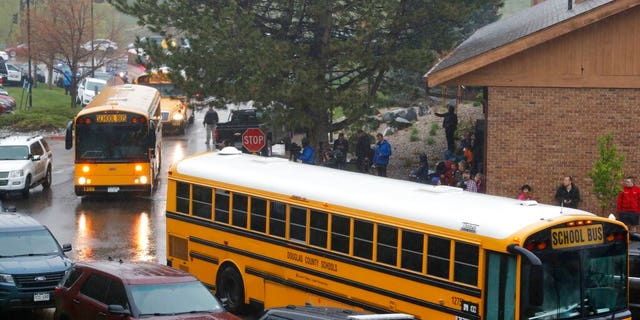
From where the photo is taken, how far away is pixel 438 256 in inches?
598

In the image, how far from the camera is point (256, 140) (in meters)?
31.2

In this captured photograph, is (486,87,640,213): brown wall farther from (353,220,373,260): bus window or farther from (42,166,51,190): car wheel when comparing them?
(42,166,51,190): car wheel

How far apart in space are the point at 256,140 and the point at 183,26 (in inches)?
221

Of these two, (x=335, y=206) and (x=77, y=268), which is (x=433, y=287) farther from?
(x=77, y=268)

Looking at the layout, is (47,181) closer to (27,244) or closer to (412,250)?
(27,244)

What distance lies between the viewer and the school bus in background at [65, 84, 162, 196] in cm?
3238

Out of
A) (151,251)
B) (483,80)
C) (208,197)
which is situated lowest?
(151,251)

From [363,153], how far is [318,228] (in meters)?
16.6

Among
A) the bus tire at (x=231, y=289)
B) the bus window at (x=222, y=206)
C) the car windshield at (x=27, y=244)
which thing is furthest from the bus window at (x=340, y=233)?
the car windshield at (x=27, y=244)

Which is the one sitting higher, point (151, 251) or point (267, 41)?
point (267, 41)

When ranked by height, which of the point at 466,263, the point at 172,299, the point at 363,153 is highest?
Answer: the point at 363,153

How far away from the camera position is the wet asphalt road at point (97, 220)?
25266 millimetres

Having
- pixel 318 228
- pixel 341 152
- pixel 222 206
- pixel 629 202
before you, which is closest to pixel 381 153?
pixel 341 152

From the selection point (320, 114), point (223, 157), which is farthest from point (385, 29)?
point (223, 157)
